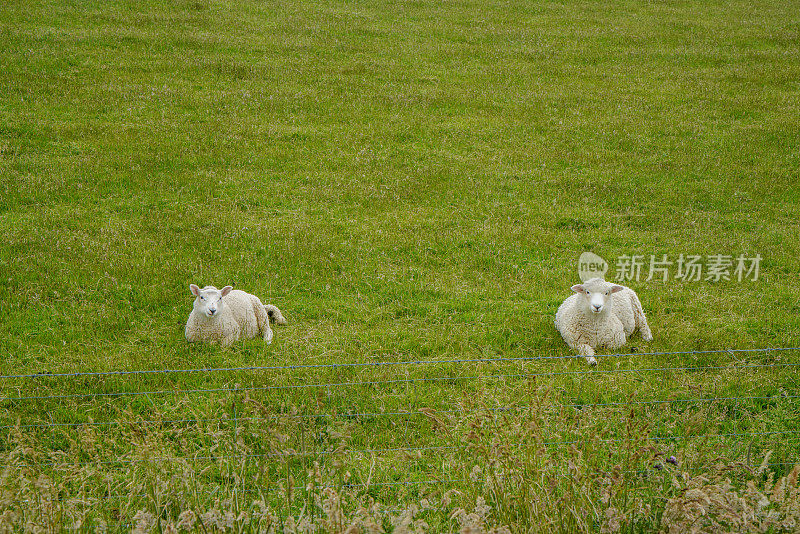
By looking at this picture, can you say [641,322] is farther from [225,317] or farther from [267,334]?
[225,317]

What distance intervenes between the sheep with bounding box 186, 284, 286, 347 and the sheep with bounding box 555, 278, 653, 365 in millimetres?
4414

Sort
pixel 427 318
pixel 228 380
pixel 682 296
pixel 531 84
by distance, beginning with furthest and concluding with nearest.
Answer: pixel 531 84 → pixel 682 296 → pixel 427 318 → pixel 228 380

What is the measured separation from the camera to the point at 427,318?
10484mm

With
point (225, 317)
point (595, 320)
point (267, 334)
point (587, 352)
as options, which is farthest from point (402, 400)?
point (595, 320)

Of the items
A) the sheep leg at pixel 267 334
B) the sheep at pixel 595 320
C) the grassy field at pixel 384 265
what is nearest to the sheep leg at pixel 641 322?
the sheep at pixel 595 320

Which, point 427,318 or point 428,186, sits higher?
point 428,186

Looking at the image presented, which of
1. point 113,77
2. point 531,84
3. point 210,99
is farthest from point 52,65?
point 531,84

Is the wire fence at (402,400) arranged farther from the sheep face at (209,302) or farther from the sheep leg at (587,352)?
the sheep face at (209,302)

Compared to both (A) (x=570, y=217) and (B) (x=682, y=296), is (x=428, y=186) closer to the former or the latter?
(A) (x=570, y=217)

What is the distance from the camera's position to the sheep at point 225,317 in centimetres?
927

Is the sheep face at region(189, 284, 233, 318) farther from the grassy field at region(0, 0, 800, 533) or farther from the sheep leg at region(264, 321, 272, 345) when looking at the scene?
the sheep leg at region(264, 321, 272, 345)

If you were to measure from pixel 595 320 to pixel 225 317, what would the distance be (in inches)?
211

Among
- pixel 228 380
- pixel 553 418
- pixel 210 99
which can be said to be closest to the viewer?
pixel 553 418

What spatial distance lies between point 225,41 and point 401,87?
7.95 m
